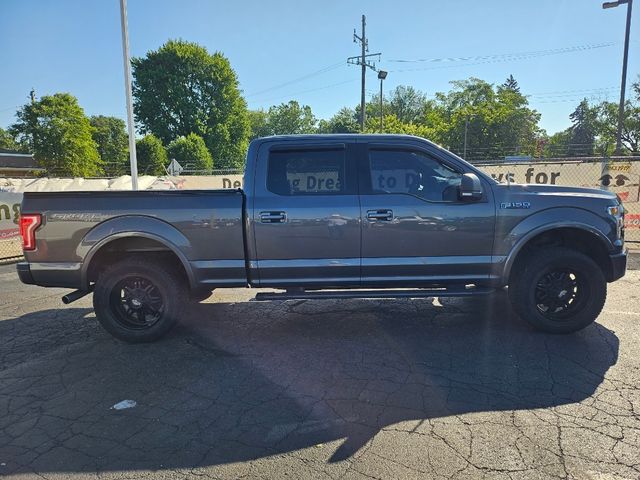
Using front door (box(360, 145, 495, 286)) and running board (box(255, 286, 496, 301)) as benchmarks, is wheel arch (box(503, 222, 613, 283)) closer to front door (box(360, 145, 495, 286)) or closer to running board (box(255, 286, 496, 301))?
front door (box(360, 145, 495, 286))

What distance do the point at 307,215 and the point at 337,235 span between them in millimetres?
363

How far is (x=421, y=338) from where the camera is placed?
15.1ft

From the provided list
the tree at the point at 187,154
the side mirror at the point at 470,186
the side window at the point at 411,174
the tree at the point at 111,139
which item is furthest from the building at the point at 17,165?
the side mirror at the point at 470,186

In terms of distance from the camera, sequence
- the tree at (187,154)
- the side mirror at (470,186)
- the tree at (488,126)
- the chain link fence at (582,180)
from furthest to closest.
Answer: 1. the tree at (488,126)
2. the tree at (187,154)
3. the chain link fence at (582,180)
4. the side mirror at (470,186)

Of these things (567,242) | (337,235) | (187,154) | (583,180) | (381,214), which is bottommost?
(567,242)

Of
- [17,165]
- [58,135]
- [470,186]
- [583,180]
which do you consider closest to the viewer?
[470,186]

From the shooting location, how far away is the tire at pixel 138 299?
453 centimetres

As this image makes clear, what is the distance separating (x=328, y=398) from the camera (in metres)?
3.40

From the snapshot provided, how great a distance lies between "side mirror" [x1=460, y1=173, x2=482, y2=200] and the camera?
4.19m

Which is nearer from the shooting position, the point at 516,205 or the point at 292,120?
the point at 516,205

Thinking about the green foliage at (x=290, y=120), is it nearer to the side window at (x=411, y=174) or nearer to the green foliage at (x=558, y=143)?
the green foliage at (x=558, y=143)

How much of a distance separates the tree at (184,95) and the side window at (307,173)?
1879 inches

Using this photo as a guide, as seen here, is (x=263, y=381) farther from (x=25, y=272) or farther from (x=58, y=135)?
(x=58, y=135)

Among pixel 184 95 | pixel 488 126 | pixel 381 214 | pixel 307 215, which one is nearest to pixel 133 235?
pixel 307 215
